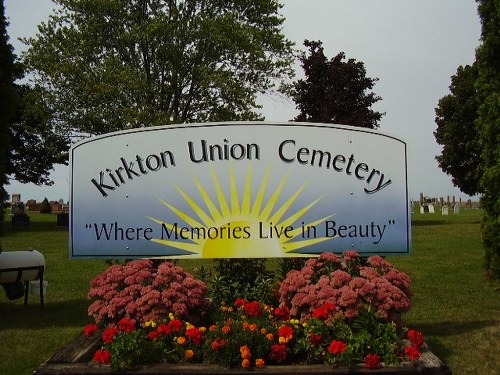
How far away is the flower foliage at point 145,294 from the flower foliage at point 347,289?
3.10 ft

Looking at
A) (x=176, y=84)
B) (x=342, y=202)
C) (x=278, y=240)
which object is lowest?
(x=278, y=240)

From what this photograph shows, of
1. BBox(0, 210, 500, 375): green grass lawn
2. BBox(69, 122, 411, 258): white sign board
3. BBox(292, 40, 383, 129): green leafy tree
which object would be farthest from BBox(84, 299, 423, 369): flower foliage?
BBox(292, 40, 383, 129): green leafy tree

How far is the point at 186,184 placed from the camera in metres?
6.76

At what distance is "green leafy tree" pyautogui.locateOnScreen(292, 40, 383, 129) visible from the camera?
37.6 meters

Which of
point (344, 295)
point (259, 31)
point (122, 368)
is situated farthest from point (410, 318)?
point (259, 31)

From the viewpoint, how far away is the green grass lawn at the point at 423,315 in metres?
7.03

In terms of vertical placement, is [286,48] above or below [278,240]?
above

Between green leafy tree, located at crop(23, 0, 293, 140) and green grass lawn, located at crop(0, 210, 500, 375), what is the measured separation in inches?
584

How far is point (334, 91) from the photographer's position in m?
37.9

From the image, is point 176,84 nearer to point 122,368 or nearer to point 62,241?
point 62,241

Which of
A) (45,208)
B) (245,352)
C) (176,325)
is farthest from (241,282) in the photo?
(45,208)

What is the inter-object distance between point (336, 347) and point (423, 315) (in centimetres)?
497

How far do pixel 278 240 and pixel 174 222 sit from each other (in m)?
1.19

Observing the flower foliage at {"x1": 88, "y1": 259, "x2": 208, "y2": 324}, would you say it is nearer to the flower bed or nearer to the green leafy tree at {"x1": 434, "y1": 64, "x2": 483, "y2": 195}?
the flower bed
